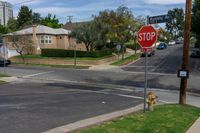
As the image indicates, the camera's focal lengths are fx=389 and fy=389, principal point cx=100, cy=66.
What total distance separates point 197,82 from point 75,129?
21363mm

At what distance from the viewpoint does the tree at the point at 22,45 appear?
59519 millimetres

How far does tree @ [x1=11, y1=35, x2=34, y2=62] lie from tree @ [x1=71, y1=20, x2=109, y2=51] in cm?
734

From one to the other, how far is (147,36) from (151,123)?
2792mm

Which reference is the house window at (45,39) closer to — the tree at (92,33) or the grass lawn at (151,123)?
the tree at (92,33)

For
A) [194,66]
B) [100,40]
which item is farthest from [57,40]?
[194,66]

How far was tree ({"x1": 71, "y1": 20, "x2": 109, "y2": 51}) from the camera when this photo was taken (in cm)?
5725

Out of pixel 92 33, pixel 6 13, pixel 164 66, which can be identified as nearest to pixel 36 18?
pixel 6 13

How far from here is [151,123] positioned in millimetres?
10797

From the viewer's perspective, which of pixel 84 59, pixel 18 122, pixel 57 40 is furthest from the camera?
pixel 57 40

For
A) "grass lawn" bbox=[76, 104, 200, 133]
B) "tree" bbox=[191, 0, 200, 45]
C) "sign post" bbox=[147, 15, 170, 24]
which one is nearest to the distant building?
"tree" bbox=[191, 0, 200, 45]

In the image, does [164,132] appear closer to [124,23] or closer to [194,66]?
[194,66]

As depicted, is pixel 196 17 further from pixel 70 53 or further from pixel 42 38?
pixel 42 38

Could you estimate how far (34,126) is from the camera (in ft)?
34.9

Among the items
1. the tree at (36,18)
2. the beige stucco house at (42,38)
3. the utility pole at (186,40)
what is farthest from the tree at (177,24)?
the utility pole at (186,40)
